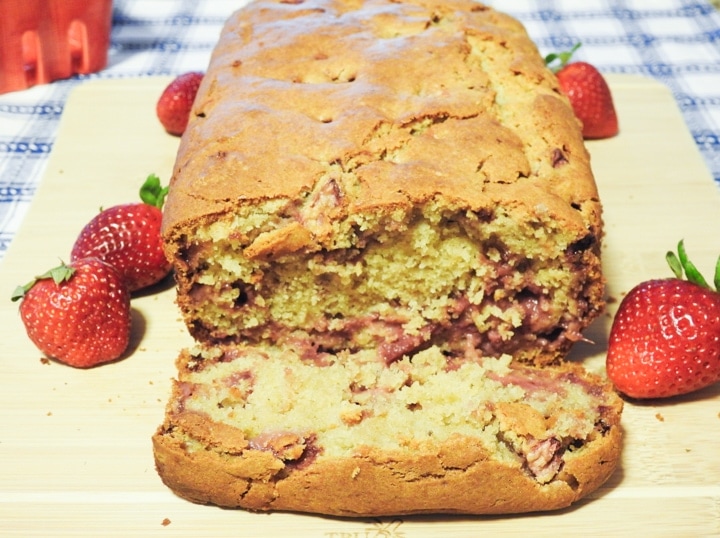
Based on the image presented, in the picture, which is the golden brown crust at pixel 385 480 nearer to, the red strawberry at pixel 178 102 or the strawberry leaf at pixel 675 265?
the strawberry leaf at pixel 675 265

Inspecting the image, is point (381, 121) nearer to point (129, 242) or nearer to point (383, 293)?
point (383, 293)

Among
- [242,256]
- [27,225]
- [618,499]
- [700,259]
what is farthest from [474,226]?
[27,225]

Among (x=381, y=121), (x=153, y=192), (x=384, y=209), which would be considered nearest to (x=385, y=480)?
(x=384, y=209)

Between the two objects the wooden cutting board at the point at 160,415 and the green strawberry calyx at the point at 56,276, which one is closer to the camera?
the wooden cutting board at the point at 160,415

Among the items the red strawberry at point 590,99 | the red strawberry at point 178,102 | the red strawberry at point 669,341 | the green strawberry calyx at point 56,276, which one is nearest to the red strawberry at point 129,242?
the green strawberry calyx at point 56,276

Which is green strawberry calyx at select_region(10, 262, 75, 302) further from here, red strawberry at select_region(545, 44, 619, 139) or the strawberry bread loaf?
red strawberry at select_region(545, 44, 619, 139)

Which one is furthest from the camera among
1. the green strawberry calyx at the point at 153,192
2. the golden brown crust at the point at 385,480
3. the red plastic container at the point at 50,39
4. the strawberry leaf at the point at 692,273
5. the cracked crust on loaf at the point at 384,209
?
the red plastic container at the point at 50,39
